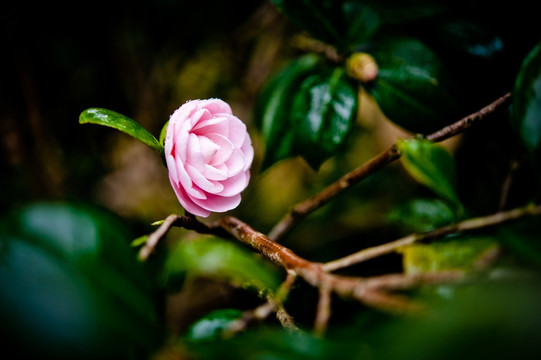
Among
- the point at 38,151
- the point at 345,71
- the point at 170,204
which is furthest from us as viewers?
the point at 170,204

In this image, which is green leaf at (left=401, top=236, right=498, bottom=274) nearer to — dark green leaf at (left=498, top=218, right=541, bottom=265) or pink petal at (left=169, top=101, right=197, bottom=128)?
dark green leaf at (left=498, top=218, right=541, bottom=265)

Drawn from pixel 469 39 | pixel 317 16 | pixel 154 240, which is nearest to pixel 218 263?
pixel 154 240

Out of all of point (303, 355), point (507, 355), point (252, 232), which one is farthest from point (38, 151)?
point (507, 355)

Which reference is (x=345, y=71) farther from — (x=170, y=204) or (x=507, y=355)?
(x=170, y=204)

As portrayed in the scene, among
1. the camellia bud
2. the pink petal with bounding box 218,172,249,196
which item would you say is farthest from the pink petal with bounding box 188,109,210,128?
the camellia bud

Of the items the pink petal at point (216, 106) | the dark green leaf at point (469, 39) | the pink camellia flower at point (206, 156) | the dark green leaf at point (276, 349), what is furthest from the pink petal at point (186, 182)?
the dark green leaf at point (469, 39)

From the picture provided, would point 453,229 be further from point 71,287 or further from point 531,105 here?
point 71,287
